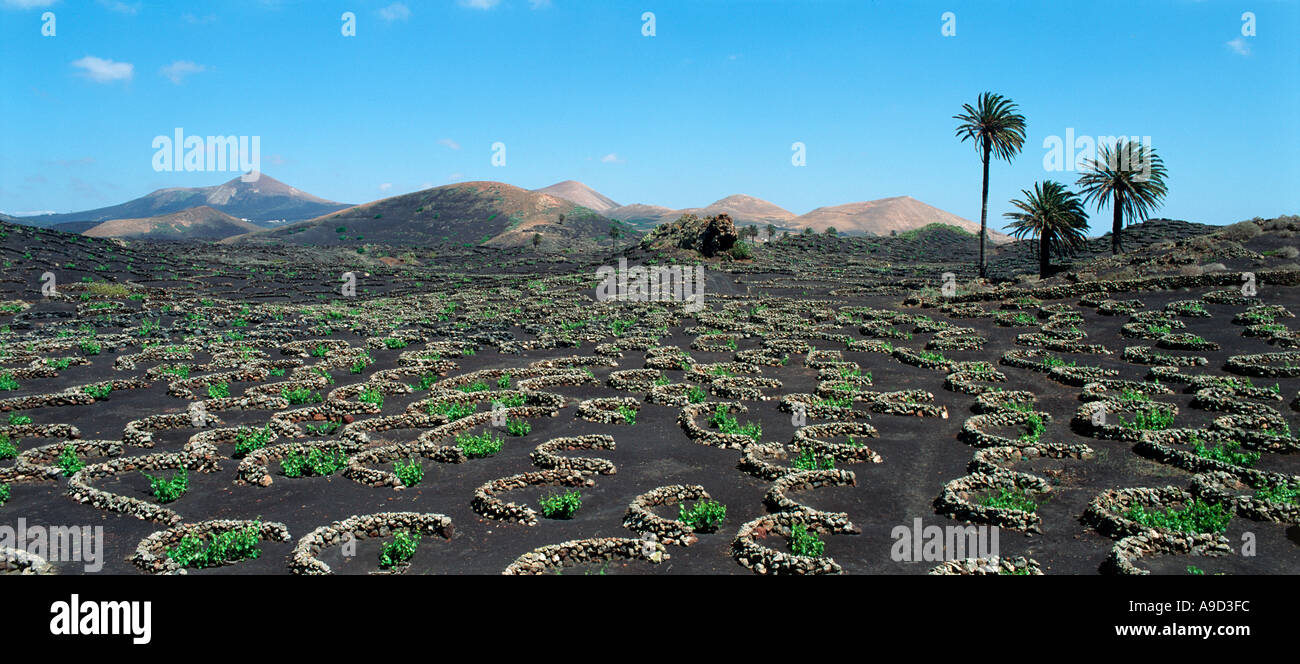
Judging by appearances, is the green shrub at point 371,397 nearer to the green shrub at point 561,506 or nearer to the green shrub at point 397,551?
the green shrub at point 561,506

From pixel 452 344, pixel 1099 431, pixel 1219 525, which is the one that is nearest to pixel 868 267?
pixel 452 344

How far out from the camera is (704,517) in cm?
1418

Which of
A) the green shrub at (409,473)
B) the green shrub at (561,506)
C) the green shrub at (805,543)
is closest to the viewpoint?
the green shrub at (805,543)

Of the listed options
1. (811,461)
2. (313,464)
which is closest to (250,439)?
(313,464)

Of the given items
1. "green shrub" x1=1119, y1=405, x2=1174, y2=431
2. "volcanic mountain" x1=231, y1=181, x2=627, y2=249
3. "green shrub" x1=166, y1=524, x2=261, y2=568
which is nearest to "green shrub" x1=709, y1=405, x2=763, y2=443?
"green shrub" x1=1119, y1=405, x2=1174, y2=431

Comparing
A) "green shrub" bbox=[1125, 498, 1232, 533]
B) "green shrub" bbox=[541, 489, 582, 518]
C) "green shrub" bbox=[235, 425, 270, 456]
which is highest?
"green shrub" bbox=[235, 425, 270, 456]

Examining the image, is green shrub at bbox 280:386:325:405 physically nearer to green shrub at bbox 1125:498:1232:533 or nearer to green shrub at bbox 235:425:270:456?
green shrub at bbox 235:425:270:456

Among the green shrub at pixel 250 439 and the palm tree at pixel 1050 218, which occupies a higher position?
the palm tree at pixel 1050 218

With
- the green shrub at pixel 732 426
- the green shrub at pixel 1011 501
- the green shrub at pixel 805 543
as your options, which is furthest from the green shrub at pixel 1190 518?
the green shrub at pixel 732 426

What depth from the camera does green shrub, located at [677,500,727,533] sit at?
14.0 meters

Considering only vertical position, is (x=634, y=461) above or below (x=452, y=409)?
below

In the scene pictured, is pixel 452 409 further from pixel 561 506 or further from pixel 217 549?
pixel 217 549

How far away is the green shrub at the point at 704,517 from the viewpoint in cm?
1404
